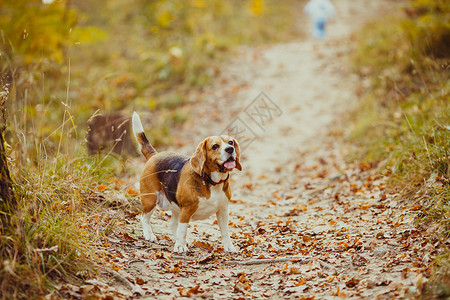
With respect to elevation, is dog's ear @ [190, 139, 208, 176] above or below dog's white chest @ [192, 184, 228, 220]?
above

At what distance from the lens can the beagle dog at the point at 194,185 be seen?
15.8 feet

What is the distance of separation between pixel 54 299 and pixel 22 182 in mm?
1481

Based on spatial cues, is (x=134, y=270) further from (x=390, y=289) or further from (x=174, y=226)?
(x=390, y=289)

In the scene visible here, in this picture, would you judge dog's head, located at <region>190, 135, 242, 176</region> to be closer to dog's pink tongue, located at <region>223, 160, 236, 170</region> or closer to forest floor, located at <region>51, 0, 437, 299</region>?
dog's pink tongue, located at <region>223, 160, 236, 170</region>

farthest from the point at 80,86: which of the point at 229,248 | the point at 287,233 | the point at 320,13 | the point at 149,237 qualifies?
the point at 229,248

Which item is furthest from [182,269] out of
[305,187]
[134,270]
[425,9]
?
[425,9]

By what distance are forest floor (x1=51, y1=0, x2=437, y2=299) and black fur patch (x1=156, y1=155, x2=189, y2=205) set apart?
26.9 inches

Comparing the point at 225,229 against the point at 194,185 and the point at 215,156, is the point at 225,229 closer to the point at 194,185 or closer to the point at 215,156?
the point at 194,185

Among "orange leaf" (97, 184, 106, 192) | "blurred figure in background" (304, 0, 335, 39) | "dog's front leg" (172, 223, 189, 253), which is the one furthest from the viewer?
"blurred figure in background" (304, 0, 335, 39)

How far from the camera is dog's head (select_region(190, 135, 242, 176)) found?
4734mm

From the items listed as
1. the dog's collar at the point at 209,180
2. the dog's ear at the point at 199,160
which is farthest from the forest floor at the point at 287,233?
the dog's ear at the point at 199,160

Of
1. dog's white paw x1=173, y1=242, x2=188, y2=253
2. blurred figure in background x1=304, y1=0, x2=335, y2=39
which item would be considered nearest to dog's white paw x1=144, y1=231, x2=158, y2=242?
dog's white paw x1=173, y1=242, x2=188, y2=253

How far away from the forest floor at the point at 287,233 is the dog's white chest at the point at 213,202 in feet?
1.61

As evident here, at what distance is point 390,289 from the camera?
3.67 metres
